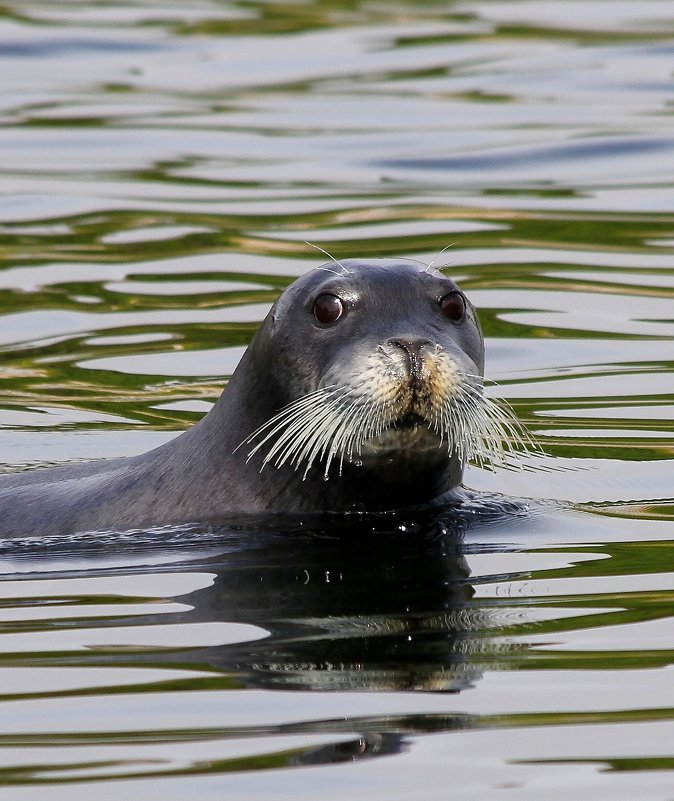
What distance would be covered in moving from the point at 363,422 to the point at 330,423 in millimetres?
137

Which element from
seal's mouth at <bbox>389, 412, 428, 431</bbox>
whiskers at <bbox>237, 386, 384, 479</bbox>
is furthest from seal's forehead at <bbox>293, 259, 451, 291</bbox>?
seal's mouth at <bbox>389, 412, 428, 431</bbox>

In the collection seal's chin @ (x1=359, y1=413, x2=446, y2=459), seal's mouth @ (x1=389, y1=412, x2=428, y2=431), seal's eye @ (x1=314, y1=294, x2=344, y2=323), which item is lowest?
seal's chin @ (x1=359, y1=413, x2=446, y2=459)

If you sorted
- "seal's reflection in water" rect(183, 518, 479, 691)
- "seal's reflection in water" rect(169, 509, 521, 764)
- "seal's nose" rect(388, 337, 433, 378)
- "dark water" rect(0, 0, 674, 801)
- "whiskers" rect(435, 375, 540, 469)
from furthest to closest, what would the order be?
"whiskers" rect(435, 375, 540, 469)
"seal's nose" rect(388, 337, 433, 378)
"seal's reflection in water" rect(183, 518, 479, 691)
"seal's reflection in water" rect(169, 509, 521, 764)
"dark water" rect(0, 0, 674, 801)

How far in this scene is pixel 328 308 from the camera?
22.8 ft

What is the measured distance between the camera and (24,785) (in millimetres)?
4555

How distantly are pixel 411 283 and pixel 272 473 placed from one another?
2.84ft

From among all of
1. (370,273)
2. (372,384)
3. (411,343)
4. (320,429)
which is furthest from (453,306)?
(320,429)

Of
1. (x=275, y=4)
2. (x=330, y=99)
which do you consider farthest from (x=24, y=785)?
(x=275, y=4)

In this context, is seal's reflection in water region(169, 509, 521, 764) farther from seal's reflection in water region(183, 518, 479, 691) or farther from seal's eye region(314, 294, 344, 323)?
seal's eye region(314, 294, 344, 323)

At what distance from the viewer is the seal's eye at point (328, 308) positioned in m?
6.93

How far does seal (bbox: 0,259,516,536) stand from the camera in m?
6.57

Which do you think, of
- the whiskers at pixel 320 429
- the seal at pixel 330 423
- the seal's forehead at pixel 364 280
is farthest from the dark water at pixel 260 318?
the seal's forehead at pixel 364 280

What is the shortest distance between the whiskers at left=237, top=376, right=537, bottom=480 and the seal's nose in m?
0.10

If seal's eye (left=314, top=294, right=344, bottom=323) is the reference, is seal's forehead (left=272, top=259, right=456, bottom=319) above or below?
above
